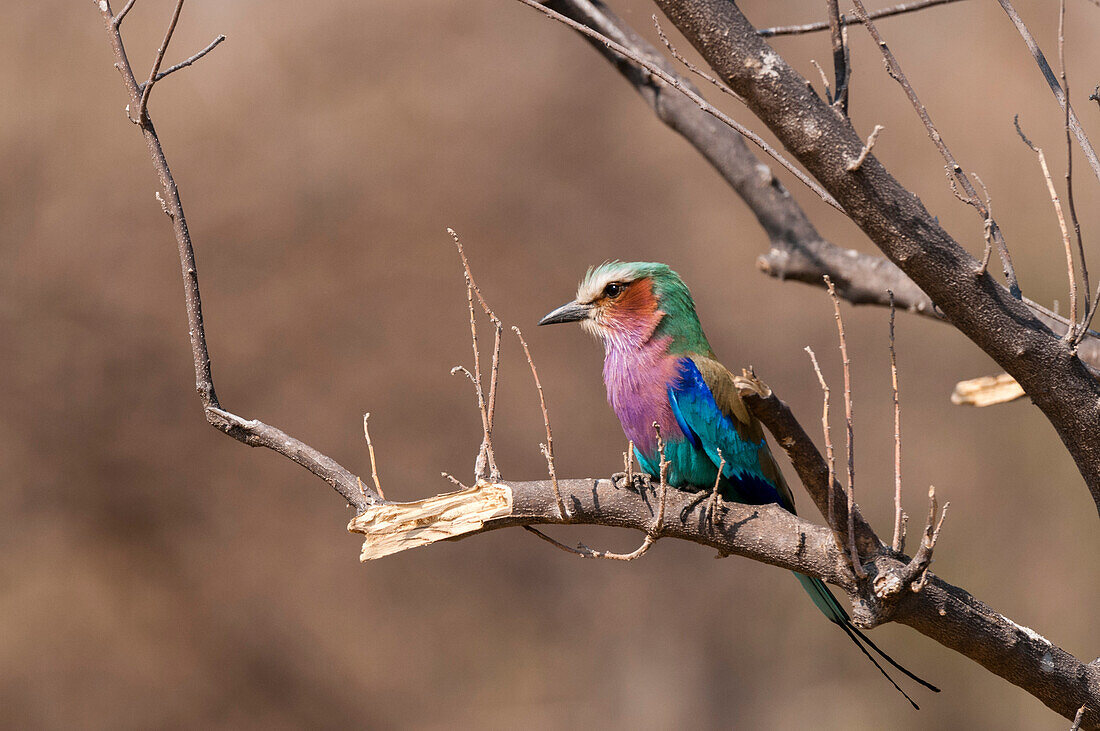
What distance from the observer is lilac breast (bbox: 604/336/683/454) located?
7.22 feet

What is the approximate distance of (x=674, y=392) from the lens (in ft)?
7.18

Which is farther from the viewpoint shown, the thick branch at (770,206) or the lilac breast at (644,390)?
the thick branch at (770,206)

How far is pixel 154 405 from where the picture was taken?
5355 millimetres

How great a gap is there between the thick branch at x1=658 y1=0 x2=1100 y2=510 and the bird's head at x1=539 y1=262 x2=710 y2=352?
0.88 meters

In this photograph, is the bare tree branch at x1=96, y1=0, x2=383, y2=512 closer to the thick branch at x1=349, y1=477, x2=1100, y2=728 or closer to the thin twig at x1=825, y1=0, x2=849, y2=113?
the thick branch at x1=349, y1=477, x2=1100, y2=728

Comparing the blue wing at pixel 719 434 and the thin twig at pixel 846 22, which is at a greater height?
the thin twig at pixel 846 22

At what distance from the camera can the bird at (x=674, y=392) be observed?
85.6 inches

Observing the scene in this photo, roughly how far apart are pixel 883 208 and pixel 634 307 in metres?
1.01

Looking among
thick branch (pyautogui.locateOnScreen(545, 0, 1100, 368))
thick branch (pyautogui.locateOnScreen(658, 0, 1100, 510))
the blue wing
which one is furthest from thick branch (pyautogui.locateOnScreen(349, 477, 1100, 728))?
thick branch (pyautogui.locateOnScreen(545, 0, 1100, 368))

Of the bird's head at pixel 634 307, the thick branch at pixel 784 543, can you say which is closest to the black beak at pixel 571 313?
the bird's head at pixel 634 307

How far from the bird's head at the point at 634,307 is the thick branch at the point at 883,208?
0.88 m

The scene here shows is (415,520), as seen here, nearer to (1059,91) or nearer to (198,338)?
(198,338)

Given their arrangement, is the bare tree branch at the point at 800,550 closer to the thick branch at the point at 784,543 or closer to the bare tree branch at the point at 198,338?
the thick branch at the point at 784,543

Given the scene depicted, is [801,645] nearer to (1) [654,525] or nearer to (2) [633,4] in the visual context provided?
(2) [633,4]
